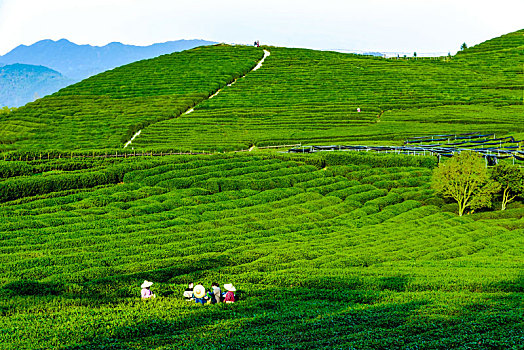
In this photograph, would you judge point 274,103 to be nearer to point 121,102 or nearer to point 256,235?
point 121,102

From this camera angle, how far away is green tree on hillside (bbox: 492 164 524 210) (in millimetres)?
55781

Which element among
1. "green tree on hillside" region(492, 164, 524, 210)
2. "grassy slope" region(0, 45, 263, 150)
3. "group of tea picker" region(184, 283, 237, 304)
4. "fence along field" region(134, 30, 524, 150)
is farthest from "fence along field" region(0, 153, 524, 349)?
"grassy slope" region(0, 45, 263, 150)

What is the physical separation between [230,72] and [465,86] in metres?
59.1

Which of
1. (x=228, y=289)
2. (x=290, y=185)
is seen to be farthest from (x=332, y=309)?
(x=290, y=185)

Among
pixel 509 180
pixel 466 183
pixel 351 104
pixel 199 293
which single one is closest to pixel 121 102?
pixel 351 104

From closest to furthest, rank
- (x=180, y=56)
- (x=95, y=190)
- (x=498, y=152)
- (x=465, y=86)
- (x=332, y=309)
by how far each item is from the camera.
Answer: (x=332, y=309) < (x=95, y=190) < (x=498, y=152) < (x=465, y=86) < (x=180, y=56)

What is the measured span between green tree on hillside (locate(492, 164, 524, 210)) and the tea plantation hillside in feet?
113

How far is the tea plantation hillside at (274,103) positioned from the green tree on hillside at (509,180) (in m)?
34.4

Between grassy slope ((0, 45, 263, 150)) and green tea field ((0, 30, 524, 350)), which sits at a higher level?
grassy slope ((0, 45, 263, 150))

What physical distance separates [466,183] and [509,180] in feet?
15.6

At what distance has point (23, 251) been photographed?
3788cm

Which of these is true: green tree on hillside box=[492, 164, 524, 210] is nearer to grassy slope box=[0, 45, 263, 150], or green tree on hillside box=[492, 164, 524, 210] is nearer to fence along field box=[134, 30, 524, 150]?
fence along field box=[134, 30, 524, 150]

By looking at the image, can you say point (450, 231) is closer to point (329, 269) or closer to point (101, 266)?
point (329, 269)

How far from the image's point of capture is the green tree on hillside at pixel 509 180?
5578 centimetres
